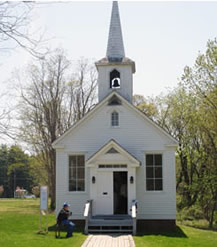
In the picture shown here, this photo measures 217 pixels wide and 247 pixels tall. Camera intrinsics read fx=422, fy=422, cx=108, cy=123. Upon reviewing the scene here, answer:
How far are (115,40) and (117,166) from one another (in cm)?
722

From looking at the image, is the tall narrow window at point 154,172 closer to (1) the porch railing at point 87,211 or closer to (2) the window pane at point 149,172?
A: (2) the window pane at point 149,172

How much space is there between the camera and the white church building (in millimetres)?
19922

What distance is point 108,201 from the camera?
785 inches

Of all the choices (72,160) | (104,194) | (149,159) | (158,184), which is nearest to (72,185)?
(72,160)

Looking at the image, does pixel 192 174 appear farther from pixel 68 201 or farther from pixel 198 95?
pixel 68 201

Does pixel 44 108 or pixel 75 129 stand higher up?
pixel 44 108

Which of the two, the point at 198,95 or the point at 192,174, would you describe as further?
the point at 192,174

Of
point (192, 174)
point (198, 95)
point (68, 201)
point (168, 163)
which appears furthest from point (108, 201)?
point (192, 174)

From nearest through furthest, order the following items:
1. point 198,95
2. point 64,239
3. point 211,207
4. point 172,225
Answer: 1. point 64,239
2. point 172,225
3. point 198,95
4. point 211,207

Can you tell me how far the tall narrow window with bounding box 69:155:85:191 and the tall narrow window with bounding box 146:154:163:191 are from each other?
3.23 m

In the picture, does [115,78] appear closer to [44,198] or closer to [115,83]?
[115,83]

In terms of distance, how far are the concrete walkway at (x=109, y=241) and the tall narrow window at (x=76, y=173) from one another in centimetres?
431

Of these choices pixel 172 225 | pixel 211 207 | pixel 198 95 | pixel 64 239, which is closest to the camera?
pixel 64 239

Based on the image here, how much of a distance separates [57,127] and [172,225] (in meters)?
18.2
